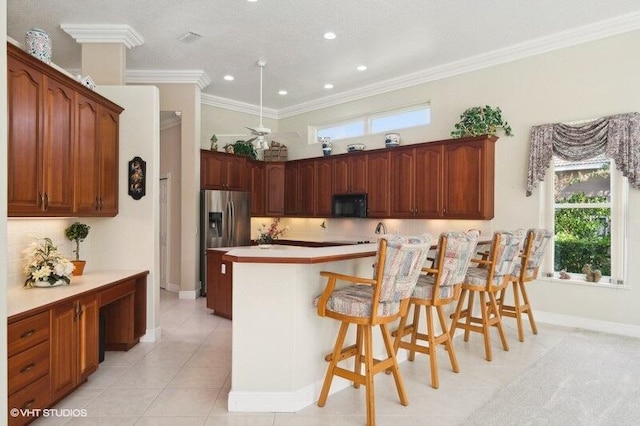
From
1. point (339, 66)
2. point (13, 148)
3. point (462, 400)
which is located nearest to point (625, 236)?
point (462, 400)

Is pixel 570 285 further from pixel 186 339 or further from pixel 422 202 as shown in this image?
pixel 186 339

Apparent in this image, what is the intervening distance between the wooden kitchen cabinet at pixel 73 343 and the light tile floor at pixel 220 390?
0.15 meters

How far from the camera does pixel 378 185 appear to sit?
6367 mm

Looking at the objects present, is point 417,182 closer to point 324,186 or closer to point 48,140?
point 324,186

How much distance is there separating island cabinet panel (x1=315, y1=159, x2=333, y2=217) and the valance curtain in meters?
3.25

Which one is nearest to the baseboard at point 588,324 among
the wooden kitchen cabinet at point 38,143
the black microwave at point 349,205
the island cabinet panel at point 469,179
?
the island cabinet panel at point 469,179

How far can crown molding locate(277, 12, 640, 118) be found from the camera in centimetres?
450

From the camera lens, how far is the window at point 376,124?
6.38 meters

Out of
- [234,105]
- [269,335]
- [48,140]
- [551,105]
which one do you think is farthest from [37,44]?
[551,105]

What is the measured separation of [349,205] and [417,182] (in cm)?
135

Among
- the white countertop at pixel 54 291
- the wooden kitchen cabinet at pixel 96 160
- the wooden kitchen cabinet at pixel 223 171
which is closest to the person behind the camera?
the white countertop at pixel 54 291

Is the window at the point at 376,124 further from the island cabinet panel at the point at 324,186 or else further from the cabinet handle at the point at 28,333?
the cabinet handle at the point at 28,333

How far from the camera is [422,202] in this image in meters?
5.77

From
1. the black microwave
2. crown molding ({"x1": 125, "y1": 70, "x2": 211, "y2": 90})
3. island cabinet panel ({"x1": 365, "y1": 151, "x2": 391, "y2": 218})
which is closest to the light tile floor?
island cabinet panel ({"x1": 365, "y1": 151, "x2": 391, "y2": 218})
